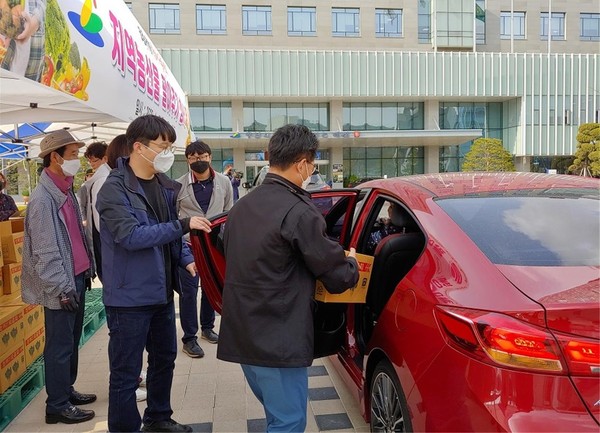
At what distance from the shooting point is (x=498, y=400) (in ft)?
5.21

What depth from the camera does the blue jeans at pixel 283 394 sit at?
2031 millimetres

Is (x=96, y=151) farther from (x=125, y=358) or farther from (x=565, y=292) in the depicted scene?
(x=565, y=292)

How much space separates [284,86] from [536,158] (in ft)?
64.2

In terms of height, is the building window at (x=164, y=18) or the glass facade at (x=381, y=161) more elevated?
the building window at (x=164, y=18)

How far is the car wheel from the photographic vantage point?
208 centimetres

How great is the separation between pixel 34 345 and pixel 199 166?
81.1 inches

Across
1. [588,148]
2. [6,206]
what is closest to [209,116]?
[588,148]

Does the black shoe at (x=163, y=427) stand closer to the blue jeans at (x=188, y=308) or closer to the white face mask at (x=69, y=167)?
the blue jeans at (x=188, y=308)

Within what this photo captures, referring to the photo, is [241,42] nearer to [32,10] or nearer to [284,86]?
[284,86]

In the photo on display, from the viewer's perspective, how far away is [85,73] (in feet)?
10.6


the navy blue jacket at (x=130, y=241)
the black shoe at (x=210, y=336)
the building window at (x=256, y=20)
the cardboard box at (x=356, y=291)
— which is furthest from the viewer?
the building window at (x=256, y=20)

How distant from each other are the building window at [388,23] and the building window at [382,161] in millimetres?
8735

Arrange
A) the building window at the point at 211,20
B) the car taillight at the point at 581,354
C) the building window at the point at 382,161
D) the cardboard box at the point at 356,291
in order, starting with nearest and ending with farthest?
the car taillight at the point at 581,354, the cardboard box at the point at 356,291, the building window at the point at 211,20, the building window at the point at 382,161

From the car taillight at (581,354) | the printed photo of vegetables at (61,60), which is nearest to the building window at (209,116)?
the printed photo of vegetables at (61,60)
